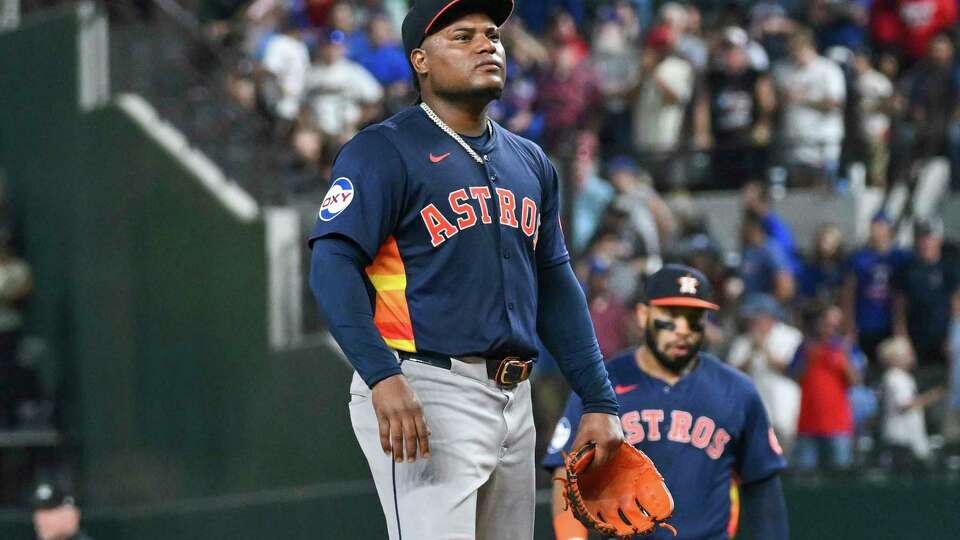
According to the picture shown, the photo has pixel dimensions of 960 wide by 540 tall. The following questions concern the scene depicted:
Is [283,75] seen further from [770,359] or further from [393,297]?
[393,297]

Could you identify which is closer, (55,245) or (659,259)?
(659,259)

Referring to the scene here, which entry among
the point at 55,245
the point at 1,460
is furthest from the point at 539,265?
the point at 55,245

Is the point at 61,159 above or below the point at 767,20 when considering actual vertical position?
below

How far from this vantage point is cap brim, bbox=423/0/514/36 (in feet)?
14.7

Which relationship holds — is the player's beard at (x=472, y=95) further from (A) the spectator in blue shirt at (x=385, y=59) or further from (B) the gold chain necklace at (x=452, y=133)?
(A) the spectator in blue shirt at (x=385, y=59)

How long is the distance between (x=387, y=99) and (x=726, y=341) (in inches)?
138

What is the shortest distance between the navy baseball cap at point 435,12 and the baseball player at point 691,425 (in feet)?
7.73

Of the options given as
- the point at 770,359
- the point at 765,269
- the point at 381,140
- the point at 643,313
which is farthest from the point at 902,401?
the point at 381,140

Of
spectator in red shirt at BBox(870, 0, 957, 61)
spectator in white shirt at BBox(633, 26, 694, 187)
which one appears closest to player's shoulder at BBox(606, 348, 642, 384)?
spectator in white shirt at BBox(633, 26, 694, 187)

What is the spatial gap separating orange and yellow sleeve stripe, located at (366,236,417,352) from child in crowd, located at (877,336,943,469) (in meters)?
7.06

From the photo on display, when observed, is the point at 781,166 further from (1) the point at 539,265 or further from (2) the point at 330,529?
(1) the point at 539,265

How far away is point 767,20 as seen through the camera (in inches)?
581

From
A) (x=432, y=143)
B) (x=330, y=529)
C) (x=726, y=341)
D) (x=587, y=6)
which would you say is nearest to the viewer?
(x=432, y=143)

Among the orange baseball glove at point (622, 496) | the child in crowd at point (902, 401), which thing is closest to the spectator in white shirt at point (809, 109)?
the child in crowd at point (902, 401)
